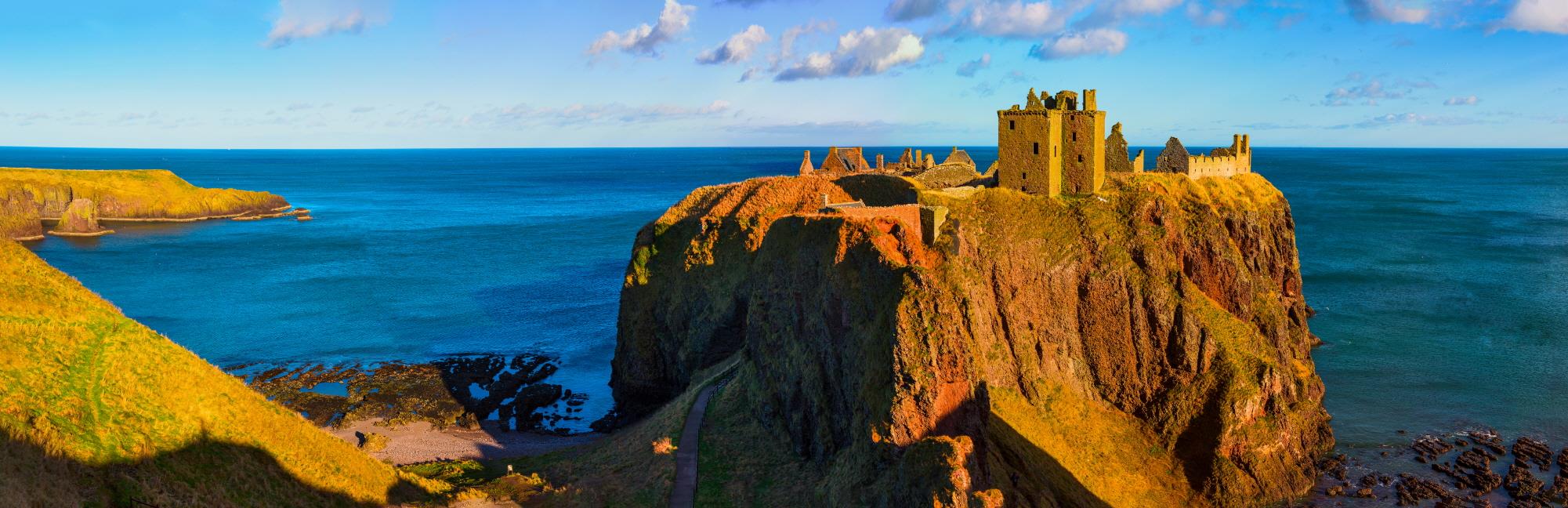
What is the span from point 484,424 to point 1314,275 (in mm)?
91936

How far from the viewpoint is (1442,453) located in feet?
195

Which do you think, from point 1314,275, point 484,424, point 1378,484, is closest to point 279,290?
point 484,424

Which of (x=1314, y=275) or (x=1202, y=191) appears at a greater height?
(x=1202, y=191)

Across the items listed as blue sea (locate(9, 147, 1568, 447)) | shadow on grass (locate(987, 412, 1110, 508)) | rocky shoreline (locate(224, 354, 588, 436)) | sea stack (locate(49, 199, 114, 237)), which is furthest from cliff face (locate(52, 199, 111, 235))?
shadow on grass (locate(987, 412, 1110, 508))

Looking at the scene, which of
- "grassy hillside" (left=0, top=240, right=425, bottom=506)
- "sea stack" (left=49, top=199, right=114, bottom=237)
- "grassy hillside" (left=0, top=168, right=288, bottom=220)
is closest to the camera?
"grassy hillside" (left=0, top=240, right=425, bottom=506)

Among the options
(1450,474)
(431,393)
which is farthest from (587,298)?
(1450,474)

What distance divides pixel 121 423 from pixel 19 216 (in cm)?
16399

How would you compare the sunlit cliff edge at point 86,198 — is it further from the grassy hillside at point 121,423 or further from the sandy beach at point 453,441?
the grassy hillside at point 121,423

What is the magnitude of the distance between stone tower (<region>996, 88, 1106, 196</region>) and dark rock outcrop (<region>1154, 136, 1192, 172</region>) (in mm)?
13166

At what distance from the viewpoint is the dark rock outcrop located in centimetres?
7306

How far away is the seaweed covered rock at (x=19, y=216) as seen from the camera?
158m

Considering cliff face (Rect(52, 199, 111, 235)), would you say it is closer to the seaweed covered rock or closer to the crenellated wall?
the seaweed covered rock

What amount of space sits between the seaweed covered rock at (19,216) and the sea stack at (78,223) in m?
2.96

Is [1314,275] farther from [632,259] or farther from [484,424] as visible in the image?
[484,424]
